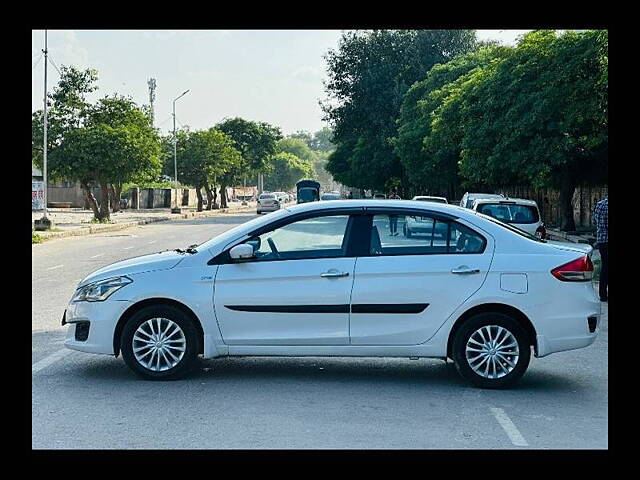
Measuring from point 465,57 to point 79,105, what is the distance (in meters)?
21.7

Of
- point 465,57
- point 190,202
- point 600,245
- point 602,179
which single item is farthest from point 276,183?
point 600,245

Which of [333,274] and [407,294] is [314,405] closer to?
[333,274]

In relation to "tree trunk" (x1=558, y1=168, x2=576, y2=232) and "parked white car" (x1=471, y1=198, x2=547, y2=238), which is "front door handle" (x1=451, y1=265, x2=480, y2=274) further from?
"tree trunk" (x1=558, y1=168, x2=576, y2=232)

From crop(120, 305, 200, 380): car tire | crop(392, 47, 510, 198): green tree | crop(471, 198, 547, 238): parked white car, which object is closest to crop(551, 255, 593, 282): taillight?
crop(120, 305, 200, 380): car tire

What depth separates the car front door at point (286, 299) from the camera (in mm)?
8328

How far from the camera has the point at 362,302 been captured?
8.31 m

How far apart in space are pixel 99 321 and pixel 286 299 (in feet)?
5.58

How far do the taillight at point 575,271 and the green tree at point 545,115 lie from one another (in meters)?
16.8

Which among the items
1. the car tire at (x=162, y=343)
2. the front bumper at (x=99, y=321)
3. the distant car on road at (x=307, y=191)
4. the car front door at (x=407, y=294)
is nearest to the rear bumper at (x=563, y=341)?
the car front door at (x=407, y=294)

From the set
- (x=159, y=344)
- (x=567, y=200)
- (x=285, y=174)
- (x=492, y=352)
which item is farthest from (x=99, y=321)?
(x=285, y=174)

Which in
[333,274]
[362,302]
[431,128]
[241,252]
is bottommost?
[362,302]
